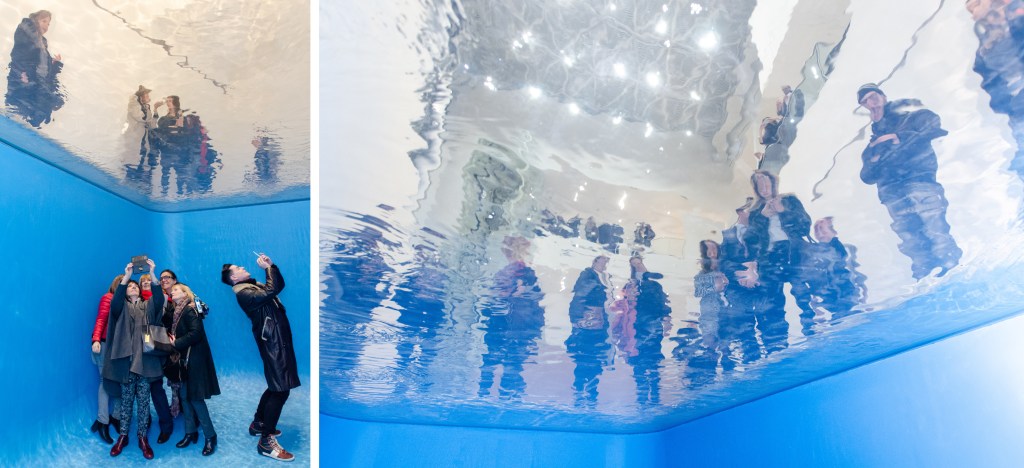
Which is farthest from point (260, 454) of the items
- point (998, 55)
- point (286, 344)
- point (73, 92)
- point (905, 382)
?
point (905, 382)

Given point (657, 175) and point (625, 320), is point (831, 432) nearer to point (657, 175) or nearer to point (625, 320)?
point (625, 320)

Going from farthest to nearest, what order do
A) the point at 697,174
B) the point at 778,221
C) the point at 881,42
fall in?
the point at 778,221 → the point at 697,174 → the point at 881,42

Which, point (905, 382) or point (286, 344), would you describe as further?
point (905, 382)

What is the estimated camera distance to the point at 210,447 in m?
1.83

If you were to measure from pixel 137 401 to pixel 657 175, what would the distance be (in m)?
1.54

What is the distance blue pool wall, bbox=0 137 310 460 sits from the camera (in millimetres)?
1557

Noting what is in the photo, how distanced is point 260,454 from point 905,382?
4240 mm

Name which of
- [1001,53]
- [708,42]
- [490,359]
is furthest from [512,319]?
[1001,53]

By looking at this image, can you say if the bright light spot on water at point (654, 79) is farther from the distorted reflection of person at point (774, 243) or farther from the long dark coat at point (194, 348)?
the long dark coat at point (194, 348)

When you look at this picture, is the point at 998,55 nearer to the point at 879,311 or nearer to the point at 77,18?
the point at 77,18

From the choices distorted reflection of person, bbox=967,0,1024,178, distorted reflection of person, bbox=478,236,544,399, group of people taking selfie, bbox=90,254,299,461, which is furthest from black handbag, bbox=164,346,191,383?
distorted reflection of person, bbox=967,0,1024,178

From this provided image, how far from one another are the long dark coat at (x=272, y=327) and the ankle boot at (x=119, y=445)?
1.20 feet

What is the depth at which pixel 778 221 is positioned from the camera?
248cm

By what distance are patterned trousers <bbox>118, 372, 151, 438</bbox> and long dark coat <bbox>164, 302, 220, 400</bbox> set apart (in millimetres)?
115
